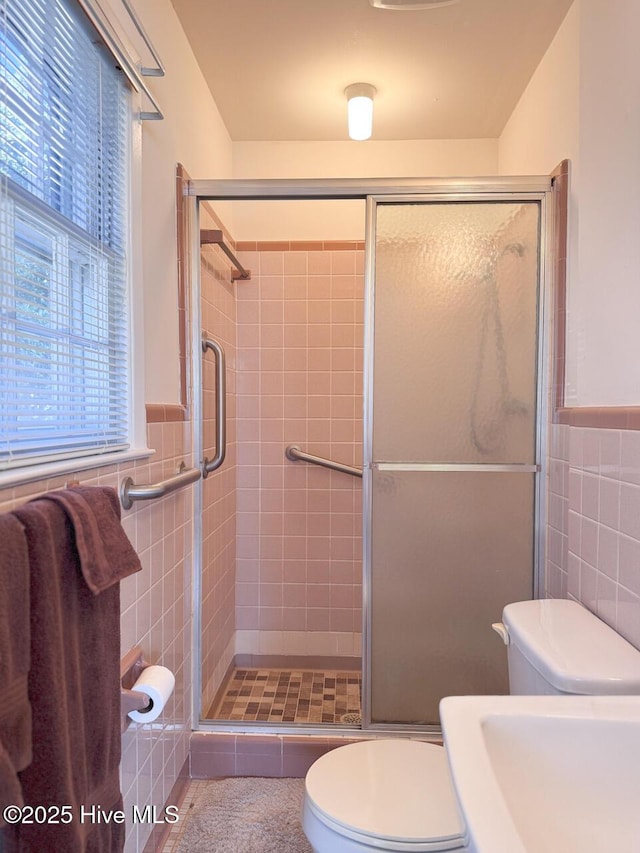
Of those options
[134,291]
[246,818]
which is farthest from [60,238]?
[246,818]

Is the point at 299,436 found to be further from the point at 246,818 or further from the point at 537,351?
the point at 246,818

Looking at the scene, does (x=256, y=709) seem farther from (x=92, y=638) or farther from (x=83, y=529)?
(x=83, y=529)

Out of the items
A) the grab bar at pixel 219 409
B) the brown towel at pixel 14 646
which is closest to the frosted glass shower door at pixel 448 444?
the grab bar at pixel 219 409

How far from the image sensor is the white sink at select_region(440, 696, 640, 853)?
732 mm

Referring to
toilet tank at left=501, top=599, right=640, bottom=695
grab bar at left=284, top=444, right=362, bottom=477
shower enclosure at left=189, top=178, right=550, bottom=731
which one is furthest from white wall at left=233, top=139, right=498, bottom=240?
toilet tank at left=501, top=599, right=640, bottom=695

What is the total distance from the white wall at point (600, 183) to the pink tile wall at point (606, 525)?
0.12 meters

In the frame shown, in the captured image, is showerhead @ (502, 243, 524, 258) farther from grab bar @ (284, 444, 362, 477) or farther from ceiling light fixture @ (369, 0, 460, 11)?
grab bar @ (284, 444, 362, 477)

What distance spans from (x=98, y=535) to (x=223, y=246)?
1.77 m

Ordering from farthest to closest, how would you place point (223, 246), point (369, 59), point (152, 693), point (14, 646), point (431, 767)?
point (223, 246), point (369, 59), point (431, 767), point (152, 693), point (14, 646)

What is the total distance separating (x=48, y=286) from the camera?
103 cm

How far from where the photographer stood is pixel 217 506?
242 cm

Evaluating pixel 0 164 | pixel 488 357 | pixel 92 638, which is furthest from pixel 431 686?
pixel 0 164

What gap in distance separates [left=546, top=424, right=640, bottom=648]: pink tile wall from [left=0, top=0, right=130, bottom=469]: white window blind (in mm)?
1195

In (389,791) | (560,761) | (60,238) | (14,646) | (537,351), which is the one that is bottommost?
(389,791)
